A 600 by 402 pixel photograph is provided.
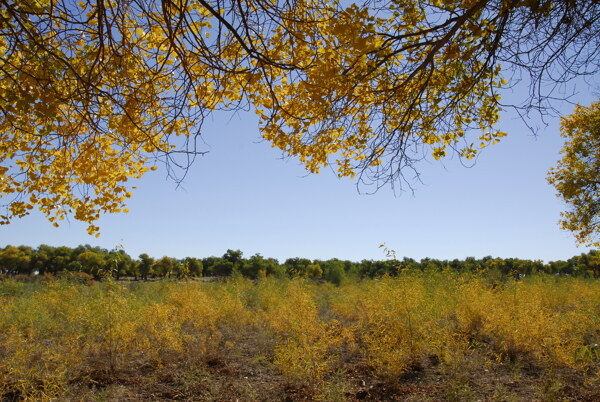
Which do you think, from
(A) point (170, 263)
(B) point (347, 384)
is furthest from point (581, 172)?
(A) point (170, 263)

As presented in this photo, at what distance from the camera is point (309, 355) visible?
13.8ft

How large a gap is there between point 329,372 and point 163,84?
3602 millimetres

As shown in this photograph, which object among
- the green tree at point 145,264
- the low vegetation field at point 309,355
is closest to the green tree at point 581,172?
the low vegetation field at point 309,355

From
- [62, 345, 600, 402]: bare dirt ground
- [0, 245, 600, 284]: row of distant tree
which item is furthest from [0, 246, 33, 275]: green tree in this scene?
[62, 345, 600, 402]: bare dirt ground

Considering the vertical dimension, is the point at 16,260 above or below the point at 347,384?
above

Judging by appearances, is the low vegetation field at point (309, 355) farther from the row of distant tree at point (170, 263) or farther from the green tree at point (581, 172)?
the row of distant tree at point (170, 263)

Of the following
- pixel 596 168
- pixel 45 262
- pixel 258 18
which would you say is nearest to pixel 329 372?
pixel 258 18

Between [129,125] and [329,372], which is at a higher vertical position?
[129,125]

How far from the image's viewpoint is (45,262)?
2433cm

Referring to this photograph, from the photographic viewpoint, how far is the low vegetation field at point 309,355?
405cm

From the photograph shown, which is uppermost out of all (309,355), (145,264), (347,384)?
(145,264)

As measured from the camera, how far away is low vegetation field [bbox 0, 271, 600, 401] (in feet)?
13.3

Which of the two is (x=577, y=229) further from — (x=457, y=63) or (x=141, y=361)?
(x=141, y=361)

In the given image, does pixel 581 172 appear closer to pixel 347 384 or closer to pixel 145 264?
pixel 347 384
